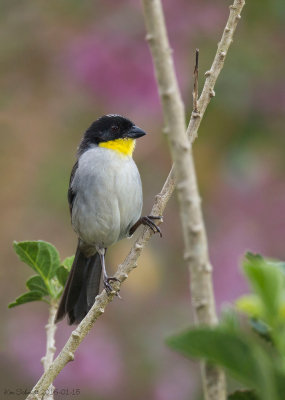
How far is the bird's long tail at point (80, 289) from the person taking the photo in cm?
326

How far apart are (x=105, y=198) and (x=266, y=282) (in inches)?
118

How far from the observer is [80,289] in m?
3.58

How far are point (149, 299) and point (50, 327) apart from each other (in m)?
3.52

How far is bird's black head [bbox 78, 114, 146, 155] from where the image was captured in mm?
4250

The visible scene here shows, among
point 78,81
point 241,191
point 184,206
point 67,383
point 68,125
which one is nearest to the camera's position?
point 184,206

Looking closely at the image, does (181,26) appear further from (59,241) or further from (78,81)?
(59,241)

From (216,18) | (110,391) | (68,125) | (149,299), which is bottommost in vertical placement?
(110,391)

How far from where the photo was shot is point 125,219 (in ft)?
12.8

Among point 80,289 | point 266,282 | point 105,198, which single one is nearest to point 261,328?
point 266,282

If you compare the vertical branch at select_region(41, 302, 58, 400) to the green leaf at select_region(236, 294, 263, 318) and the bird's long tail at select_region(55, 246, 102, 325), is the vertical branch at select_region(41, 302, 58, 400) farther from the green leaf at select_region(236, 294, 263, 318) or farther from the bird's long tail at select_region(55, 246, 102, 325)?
the bird's long tail at select_region(55, 246, 102, 325)

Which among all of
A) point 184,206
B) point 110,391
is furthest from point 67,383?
point 184,206

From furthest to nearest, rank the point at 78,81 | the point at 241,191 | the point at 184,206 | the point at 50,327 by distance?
the point at 78,81
the point at 241,191
the point at 50,327
the point at 184,206

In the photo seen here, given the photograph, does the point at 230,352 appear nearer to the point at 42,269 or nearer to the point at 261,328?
the point at 261,328

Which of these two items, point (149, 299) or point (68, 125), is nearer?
point (149, 299)
